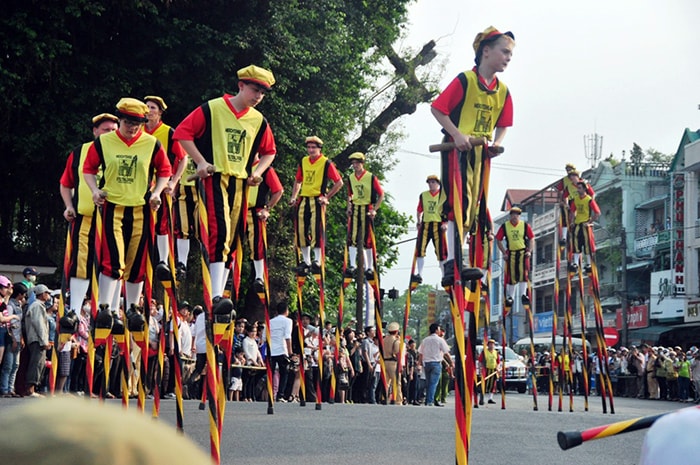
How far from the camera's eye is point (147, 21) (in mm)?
23969

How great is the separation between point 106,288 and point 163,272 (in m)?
0.54

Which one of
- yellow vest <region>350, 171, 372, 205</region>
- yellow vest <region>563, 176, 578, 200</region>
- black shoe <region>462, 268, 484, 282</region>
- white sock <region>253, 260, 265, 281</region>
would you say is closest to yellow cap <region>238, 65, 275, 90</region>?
black shoe <region>462, 268, 484, 282</region>

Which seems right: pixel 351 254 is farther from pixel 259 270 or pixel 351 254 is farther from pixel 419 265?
pixel 259 270

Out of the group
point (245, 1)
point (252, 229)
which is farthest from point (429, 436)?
point (245, 1)

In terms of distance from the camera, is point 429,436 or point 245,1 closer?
point 429,436

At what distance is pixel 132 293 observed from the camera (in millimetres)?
9875

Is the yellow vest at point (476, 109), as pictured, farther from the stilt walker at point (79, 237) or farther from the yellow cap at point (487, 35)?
the stilt walker at point (79, 237)

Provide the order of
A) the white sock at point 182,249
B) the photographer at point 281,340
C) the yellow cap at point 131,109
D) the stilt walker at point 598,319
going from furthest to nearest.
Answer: the stilt walker at point 598,319
the photographer at point 281,340
the white sock at point 182,249
the yellow cap at point 131,109

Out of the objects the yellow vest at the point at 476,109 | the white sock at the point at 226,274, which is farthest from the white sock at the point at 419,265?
the yellow vest at the point at 476,109

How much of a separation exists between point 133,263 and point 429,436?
348cm

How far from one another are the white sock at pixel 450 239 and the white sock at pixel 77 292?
163 inches

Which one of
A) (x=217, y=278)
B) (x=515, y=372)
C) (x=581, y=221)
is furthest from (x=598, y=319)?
(x=515, y=372)

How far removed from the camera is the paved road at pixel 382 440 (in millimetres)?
8930

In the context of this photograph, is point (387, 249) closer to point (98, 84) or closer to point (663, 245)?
point (98, 84)
